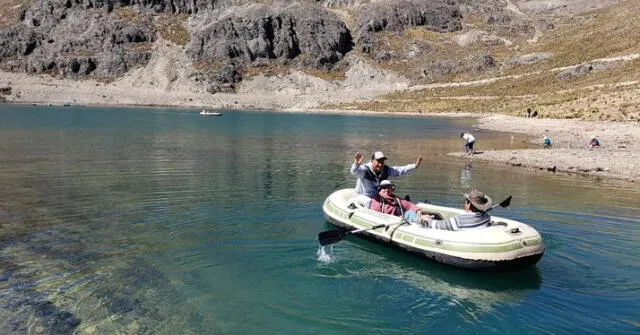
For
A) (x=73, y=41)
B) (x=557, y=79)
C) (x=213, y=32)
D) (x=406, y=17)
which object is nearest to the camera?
(x=557, y=79)

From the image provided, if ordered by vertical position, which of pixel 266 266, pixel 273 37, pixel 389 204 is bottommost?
pixel 266 266

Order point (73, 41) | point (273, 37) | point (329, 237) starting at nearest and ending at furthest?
Answer: 1. point (329, 237)
2. point (73, 41)
3. point (273, 37)

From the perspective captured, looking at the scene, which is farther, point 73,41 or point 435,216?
point 73,41

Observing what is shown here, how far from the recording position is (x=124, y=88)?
138625 mm

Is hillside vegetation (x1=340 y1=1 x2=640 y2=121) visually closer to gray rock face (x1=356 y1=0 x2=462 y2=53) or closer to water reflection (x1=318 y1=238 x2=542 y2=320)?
gray rock face (x1=356 y1=0 x2=462 y2=53)

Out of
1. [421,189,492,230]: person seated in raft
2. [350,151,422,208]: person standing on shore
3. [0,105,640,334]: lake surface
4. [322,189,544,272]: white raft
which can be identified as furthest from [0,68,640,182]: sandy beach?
[421,189,492,230]: person seated in raft

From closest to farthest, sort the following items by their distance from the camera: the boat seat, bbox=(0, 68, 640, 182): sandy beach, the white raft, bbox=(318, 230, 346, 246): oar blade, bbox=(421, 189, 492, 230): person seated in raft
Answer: the white raft → bbox=(421, 189, 492, 230): person seated in raft → bbox=(318, 230, 346, 246): oar blade → the boat seat → bbox=(0, 68, 640, 182): sandy beach

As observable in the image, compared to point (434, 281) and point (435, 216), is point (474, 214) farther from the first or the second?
point (435, 216)

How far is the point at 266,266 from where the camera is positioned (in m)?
11.2

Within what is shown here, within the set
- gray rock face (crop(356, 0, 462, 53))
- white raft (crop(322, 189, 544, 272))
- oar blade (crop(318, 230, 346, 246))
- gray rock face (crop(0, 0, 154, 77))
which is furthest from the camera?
gray rock face (crop(356, 0, 462, 53))

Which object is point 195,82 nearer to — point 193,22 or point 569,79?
point 193,22

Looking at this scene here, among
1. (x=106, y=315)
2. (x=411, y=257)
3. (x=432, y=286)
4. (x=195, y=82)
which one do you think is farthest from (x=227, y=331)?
(x=195, y=82)

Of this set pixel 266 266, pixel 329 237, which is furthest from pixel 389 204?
pixel 266 266

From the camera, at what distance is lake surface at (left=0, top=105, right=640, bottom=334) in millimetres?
8547
